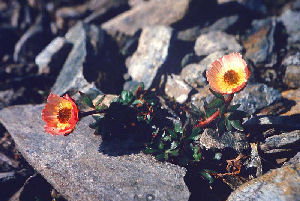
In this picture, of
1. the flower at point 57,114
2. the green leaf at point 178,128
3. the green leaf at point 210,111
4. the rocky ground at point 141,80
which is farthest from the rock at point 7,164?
the green leaf at point 210,111

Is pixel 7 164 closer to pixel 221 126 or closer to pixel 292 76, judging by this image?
pixel 221 126

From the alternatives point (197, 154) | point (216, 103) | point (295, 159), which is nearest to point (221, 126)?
point (216, 103)

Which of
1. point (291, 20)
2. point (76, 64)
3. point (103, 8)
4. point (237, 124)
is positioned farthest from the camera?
point (103, 8)

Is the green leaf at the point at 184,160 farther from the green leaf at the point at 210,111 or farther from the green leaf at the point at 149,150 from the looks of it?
the green leaf at the point at 210,111

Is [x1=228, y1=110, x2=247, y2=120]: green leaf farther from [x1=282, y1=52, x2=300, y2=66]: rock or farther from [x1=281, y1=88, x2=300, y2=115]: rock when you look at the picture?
[x1=282, y1=52, x2=300, y2=66]: rock

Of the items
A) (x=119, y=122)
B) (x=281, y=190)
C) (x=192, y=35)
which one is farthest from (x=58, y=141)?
(x=192, y=35)

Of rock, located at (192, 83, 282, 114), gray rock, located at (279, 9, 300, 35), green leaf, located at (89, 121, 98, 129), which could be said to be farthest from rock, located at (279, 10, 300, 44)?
green leaf, located at (89, 121, 98, 129)
